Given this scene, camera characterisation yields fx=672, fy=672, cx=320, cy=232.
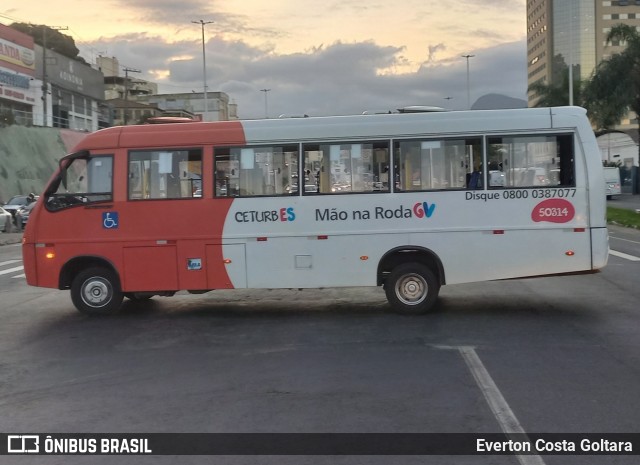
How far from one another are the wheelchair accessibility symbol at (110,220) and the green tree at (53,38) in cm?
8341

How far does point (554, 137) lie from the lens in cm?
945

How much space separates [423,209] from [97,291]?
16.5 feet

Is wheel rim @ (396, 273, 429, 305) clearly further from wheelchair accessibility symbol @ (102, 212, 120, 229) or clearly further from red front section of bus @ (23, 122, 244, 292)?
wheelchair accessibility symbol @ (102, 212, 120, 229)

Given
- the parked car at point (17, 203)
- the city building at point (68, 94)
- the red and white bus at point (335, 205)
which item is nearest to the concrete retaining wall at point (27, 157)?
the city building at point (68, 94)

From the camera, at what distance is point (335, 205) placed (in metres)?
9.62

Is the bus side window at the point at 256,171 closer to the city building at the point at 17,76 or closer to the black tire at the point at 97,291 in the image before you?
the black tire at the point at 97,291

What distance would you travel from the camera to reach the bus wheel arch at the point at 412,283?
377 inches

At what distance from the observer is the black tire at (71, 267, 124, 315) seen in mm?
10102

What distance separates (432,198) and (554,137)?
1.91 meters

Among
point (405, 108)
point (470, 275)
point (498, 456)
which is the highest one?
point (405, 108)

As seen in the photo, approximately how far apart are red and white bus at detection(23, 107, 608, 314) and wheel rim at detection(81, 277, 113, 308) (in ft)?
0.54

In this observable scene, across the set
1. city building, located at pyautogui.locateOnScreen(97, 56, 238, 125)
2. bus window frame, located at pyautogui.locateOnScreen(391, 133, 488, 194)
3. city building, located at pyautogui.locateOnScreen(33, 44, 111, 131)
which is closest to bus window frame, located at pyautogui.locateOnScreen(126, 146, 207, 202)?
bus window frame, located at pyautogui.locateOnScreen(391, 133, 488, 194)

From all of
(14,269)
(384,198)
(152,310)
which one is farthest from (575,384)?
(14,269)

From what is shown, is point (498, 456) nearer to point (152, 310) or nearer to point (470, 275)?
point (470, 275)
